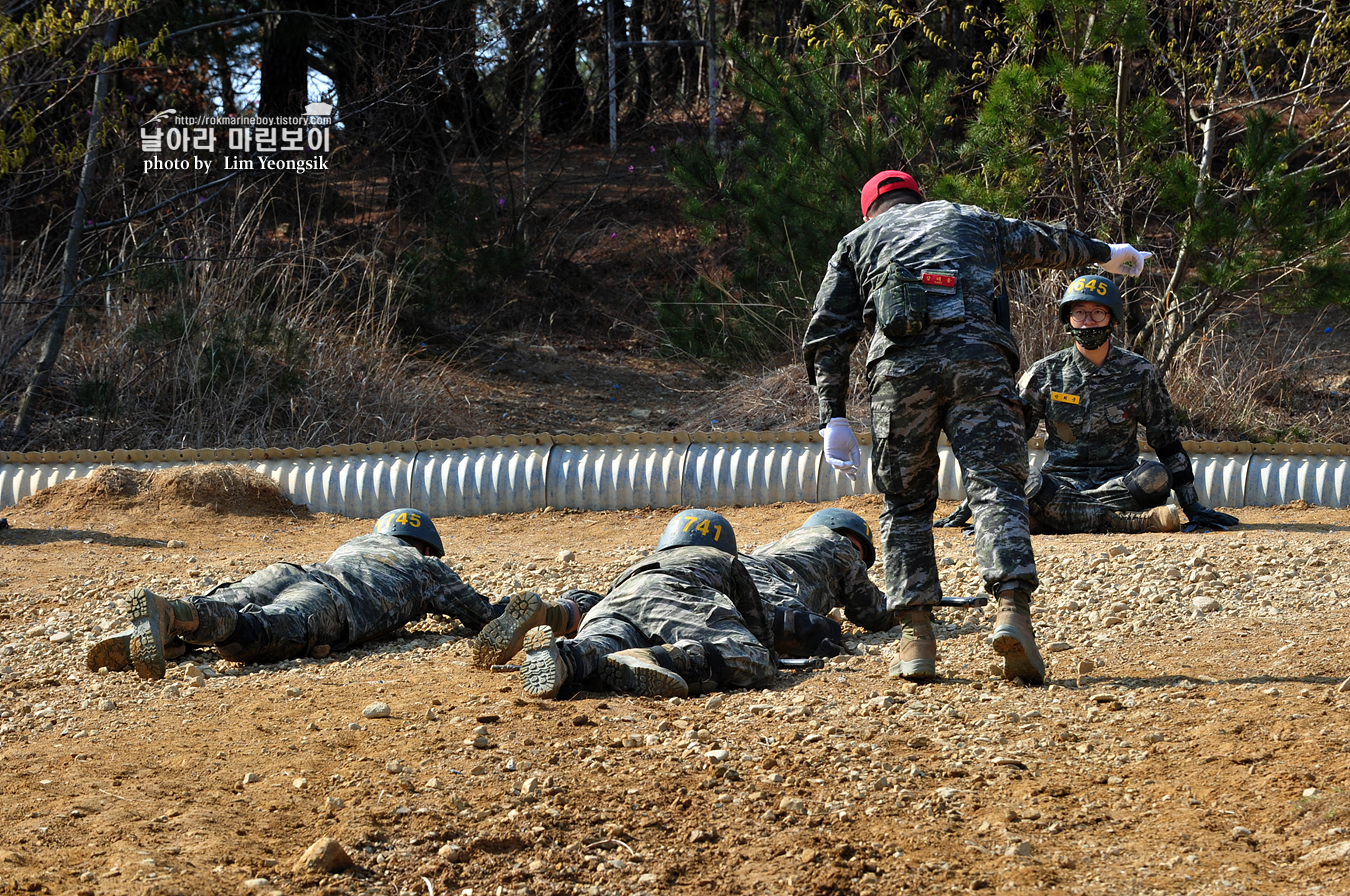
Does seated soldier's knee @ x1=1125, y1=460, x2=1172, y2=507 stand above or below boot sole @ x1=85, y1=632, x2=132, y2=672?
above

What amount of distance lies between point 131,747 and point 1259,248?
25.7 feet

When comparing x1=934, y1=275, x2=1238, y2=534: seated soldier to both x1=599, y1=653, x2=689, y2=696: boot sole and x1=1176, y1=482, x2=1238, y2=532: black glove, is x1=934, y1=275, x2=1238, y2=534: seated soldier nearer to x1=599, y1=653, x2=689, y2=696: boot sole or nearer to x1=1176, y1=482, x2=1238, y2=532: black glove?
x1=1176, y1=482, x2=1238, y2=532: black glove

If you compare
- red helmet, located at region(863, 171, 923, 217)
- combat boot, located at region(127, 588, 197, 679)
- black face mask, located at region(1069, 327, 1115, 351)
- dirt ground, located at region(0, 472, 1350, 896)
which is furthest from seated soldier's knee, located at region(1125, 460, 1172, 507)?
combat boot, located at region(127, 588, 197, 679)

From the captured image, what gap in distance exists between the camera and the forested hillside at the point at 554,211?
29.6 ft

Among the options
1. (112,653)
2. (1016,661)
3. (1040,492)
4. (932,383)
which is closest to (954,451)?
(932,383)

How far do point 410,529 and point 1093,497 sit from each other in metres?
3.75

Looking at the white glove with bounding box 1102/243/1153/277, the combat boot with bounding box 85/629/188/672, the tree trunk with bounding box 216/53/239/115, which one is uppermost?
the tree trunk with bounding box 216/53/239/115

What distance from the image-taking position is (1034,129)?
9.03m

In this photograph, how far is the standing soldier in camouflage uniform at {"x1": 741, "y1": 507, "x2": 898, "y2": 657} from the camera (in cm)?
452

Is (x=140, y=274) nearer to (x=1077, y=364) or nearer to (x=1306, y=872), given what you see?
(x=1077, y=364)

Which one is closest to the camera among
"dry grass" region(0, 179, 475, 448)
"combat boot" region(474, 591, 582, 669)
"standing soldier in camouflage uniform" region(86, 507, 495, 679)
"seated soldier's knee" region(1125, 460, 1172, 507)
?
"combat boot" region(474, 591, 582, 669)

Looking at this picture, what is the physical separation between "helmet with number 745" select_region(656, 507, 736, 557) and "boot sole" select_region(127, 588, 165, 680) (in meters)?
1.71

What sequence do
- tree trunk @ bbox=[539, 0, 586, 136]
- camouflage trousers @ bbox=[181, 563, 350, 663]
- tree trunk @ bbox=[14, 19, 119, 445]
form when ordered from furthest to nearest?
1. tree trunk @ bbox=[539, 0, 586, 136]
2. tree trunk @ bbox=[14, 19, 119, 445]
3. camouflage trousers @ bbox=[181, 563, 350, 663]

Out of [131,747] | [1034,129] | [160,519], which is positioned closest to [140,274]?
[160,519]
